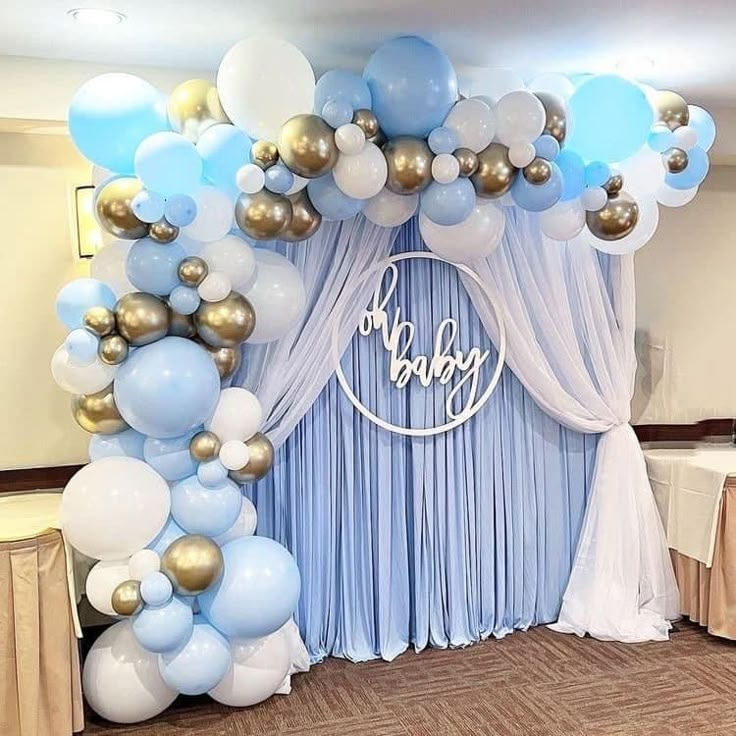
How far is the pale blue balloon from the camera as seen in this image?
3160 millimetres

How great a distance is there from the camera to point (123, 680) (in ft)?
10.6

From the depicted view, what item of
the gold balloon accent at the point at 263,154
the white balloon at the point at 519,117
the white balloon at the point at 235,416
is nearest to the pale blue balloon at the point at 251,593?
the white balloon at the point at 235,416

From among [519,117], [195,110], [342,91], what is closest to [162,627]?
[195,110]

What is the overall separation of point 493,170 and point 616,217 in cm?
57

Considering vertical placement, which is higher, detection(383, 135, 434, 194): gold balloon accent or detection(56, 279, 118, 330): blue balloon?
detection(383, 135, 434, 194): gold balloon accent

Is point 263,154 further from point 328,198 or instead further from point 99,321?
point 99,321

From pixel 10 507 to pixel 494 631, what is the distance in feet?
6.63

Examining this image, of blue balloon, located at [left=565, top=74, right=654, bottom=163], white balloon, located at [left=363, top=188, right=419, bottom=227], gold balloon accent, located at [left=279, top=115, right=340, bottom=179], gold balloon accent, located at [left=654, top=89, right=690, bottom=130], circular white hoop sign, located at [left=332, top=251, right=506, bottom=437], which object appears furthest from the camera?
circular white hoop sign, located at [left=332, top=251, right=506, bottom=437]

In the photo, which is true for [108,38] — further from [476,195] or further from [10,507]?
[10,507]

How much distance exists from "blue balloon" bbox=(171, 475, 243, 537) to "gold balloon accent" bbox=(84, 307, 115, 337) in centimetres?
56

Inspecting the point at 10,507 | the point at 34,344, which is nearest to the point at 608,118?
the point at 34,344

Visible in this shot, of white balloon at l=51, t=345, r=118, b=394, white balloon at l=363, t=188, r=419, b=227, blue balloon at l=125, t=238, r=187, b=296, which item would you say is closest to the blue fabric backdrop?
white balloon at l=363, t=188, r=419, b=227

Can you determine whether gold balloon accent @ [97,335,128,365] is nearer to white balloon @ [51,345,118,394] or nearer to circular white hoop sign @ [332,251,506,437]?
white balloon @ [51,345,118,394]

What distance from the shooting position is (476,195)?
3.39m
